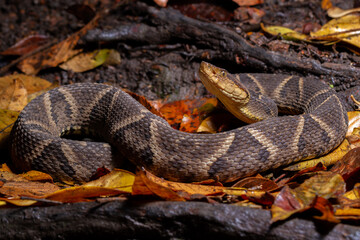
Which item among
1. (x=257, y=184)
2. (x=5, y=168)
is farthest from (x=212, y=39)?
(x=5, y=168)

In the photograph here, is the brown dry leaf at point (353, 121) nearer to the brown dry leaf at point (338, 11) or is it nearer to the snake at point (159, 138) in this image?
the snake at point (159, 138)

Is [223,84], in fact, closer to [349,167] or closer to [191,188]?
[191,188]

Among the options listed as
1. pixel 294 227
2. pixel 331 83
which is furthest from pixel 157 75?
pixel 294 227

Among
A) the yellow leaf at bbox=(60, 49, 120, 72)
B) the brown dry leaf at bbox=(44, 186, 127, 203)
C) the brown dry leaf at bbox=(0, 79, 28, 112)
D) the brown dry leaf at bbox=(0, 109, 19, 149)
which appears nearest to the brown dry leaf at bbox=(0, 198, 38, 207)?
the brown dry leaf at bbox=(44, 186, 127, 203)

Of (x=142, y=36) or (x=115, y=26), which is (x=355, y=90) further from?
(x=115, y=26)

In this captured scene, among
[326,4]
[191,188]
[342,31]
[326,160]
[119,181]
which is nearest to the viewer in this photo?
[119,181]
